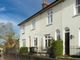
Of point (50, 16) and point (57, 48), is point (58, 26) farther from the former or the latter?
point (57, 48)

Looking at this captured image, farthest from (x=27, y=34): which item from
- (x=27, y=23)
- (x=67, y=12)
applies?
(x=67, y=12)

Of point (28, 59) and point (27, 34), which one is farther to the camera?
point (27, 34)

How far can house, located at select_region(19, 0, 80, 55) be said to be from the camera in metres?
25.8

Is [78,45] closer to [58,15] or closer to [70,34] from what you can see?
[70,34]

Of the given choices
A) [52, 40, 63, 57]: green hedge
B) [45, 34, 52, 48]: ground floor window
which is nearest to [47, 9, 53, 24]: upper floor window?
[45, 34, 52, 48]: ground floor window

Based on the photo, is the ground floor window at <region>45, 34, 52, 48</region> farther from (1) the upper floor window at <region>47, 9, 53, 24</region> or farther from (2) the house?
(1) the upper floor window at <region>47, 9, 53, 24</region>

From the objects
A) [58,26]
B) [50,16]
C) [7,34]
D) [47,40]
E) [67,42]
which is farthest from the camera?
[7,34]

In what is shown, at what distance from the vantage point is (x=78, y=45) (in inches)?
984

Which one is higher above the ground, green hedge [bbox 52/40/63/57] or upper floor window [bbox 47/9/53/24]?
upper floor window [bbox 47/9/53/24]

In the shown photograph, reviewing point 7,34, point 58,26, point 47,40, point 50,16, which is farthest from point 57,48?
point 7,34

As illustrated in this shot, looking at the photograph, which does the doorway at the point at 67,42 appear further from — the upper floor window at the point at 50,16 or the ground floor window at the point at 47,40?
the upper floor window at the point at 50,16

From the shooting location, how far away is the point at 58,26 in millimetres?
29766

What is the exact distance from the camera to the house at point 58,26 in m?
25.8

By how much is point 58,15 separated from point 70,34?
4068 millimetres
